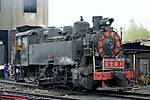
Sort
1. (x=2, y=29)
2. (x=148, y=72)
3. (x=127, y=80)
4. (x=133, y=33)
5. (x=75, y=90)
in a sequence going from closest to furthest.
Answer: (x=127, y=80) < (x=75, y=90) < (x=148, y=72) < (x=2, y=29) < (x=133, y=33)

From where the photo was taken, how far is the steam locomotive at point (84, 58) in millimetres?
13992

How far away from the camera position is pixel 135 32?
5853cm

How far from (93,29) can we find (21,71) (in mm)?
5613

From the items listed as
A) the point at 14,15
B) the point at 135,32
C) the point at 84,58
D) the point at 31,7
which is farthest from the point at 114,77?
Answer: the point at 135,32

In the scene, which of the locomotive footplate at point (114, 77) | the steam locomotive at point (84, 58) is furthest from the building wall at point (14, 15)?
the locomotive footplate at point (114, 77)

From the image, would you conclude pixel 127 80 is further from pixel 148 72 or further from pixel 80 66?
pixel 148 72

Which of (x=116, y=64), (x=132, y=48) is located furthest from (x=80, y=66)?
(x=132, y=48)

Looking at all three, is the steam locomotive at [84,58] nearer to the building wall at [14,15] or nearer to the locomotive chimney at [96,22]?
the locomotive chimney at [96,22]

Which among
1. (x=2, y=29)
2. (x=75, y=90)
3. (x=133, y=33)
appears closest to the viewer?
(x=75, y=90)

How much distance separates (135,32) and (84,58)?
45.0 m

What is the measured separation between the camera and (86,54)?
14.4 m

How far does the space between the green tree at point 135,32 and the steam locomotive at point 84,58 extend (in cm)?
3940

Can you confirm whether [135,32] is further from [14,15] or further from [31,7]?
[14,15]

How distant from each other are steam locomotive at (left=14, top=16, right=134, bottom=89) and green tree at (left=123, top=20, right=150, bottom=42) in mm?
39400
